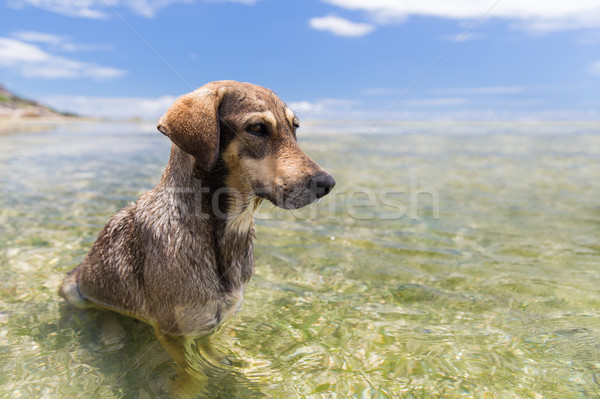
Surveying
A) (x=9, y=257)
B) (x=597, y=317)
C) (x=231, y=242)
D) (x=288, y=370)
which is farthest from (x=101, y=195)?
(x=597, y=317)

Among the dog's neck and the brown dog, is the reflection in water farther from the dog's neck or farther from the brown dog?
the dog's neck

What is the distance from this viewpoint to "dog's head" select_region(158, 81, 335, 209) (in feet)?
11.8

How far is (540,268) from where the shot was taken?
613 cm

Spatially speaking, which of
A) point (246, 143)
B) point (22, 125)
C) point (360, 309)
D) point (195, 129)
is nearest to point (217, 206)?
point (246, 143)

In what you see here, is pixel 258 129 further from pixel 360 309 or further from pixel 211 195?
pixel 360 309

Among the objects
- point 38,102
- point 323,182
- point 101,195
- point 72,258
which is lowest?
point 72,258

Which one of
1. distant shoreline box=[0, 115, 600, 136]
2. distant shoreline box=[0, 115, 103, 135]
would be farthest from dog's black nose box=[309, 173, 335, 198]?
distant shoreline box=[0, 115, 103, 135]

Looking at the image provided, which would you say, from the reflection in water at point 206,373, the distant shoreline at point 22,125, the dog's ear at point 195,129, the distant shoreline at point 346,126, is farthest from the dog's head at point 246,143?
the distant shoreline at point 22,125

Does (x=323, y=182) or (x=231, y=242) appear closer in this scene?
(x=323, y=182)

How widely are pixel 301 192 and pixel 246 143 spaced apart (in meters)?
0.73

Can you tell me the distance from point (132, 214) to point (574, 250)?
23.0ft

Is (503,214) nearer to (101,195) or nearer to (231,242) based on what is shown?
(231,242)

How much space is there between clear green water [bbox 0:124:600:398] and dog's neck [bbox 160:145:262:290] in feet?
2.77

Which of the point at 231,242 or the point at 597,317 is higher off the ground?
the point at 231,242
